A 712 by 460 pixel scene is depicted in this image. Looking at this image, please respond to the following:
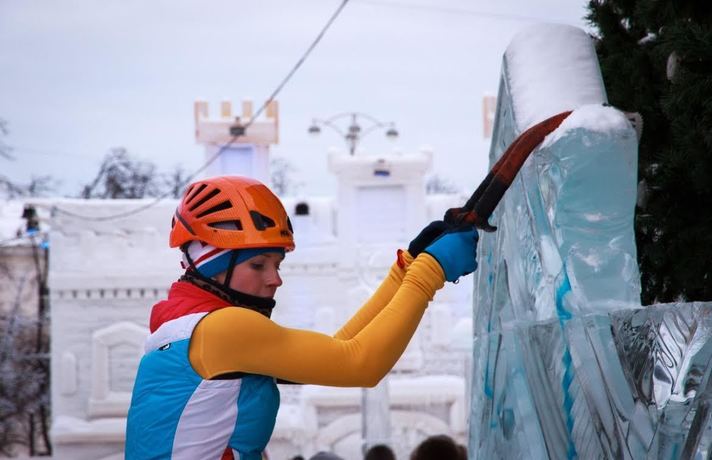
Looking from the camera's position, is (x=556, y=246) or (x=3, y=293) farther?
(x=3, y=293)

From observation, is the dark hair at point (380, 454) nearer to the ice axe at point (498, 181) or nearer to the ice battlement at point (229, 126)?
the ice axe at point (498, 181)

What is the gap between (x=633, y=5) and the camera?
379cm

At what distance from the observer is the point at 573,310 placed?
2.40 metres

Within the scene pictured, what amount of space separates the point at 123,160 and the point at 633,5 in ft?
76.8

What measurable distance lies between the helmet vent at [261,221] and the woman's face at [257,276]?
0.06 metres

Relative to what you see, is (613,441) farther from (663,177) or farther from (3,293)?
(3,293)

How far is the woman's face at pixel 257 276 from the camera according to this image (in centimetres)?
239

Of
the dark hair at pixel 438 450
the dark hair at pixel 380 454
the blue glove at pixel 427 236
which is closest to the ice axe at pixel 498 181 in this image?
the blue glove at pixel 427 236

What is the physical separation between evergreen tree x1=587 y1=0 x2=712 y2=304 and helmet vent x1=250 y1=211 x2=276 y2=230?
4.27ft

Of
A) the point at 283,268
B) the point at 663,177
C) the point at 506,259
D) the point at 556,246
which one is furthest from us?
the point at 283,268

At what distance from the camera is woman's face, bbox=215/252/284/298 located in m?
2.39

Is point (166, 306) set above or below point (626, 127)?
below

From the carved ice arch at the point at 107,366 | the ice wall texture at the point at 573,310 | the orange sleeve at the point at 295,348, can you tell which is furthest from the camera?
the carved ice arch at the point at 107,366

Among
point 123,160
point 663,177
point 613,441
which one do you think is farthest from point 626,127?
point 123,160
